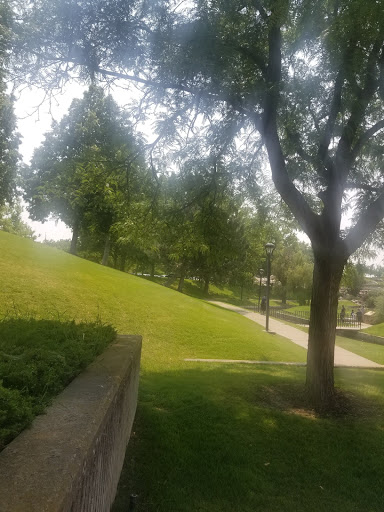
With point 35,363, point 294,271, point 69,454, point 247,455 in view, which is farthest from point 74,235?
point 69,454

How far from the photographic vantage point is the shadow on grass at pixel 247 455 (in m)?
4.10

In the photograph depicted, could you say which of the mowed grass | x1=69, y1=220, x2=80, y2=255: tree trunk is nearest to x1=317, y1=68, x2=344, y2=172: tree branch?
the mowed grass

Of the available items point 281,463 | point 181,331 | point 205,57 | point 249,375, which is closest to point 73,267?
point 181,331

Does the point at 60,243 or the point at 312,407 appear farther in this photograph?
the point at 60,243

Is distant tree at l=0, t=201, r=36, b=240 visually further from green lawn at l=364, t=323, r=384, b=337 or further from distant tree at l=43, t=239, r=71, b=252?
green lawn at l=364, t=323, r=384, b=337

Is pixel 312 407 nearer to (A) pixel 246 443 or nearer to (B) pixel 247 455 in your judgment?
(A) pixel 246 443

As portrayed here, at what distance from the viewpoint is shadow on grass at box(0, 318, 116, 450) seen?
248 centimetres

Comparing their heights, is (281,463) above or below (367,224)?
below

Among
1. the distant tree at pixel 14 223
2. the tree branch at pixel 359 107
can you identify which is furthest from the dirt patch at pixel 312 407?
the distant tree at pixel 14 223

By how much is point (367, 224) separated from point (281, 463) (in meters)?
3.95

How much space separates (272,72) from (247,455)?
6.00m

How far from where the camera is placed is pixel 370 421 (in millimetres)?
6398

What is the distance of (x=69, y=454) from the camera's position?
2.10 meters

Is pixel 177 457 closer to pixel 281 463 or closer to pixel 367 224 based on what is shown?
pixel 281 463
